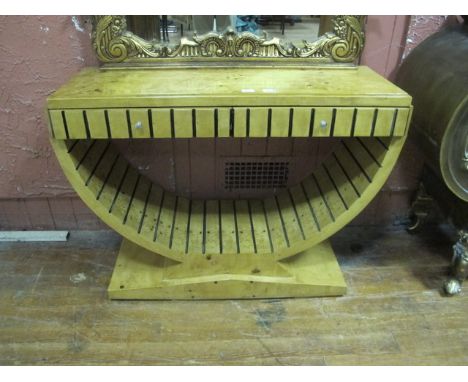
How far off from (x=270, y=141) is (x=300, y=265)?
666 mm

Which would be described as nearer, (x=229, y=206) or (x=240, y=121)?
(x=240, y=121)

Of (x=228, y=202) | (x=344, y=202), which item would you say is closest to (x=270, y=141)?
(x=228, y=202)

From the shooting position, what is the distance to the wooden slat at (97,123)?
4.57 feet

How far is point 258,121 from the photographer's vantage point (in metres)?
1.43

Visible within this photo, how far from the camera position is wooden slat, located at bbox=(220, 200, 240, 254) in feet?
6.16

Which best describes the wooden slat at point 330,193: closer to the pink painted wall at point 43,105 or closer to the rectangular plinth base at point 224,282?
the rectangular plinth base at point 224,282

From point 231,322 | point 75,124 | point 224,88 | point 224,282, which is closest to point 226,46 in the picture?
point 224,88

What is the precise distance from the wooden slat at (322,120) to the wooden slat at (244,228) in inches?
26.6

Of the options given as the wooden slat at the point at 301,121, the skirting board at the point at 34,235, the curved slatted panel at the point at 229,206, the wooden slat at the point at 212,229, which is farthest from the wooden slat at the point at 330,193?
the skirting board at the point at 34,235

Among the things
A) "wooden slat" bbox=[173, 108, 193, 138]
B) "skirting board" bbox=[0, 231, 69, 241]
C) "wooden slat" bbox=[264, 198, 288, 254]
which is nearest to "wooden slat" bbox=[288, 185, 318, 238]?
"wooden slat" bbox=[264, 198, 288, 254]

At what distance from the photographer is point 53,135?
142 centimetres

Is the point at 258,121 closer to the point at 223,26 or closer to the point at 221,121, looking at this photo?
the point at 221,121

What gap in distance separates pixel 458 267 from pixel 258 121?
3.89ft
